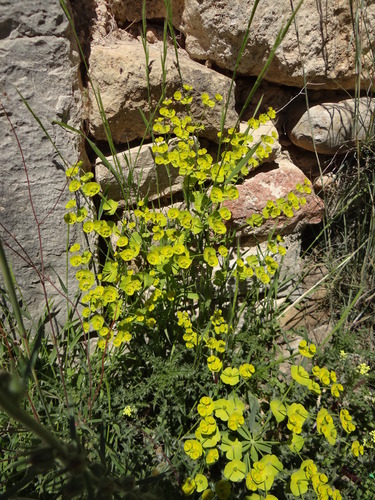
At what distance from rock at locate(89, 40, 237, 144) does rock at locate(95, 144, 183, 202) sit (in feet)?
0.37

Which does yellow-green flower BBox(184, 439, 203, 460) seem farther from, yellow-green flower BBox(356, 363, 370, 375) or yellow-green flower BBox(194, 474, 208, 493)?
yellow-green flower BBox(356, 363, 370, 375)

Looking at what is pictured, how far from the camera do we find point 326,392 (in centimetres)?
203

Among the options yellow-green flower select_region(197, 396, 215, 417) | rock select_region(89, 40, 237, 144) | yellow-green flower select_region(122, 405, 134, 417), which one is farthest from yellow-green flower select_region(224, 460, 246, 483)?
rock select_region(89, 40, 237, 144)

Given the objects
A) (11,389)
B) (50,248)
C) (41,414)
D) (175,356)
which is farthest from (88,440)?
(11,389)

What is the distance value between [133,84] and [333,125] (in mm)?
1236

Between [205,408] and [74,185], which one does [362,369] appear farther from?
[74,185]

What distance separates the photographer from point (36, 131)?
1954 millimetres

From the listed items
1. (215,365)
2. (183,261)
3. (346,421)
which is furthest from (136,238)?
(346,421)

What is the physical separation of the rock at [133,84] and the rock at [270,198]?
40 cm

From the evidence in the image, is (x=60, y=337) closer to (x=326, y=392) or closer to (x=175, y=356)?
(x=175, y=356)

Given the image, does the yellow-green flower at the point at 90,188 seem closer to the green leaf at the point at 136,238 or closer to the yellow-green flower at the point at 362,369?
the green leaf at the point at 136,238

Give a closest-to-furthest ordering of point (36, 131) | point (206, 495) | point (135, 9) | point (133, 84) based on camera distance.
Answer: point (206, 495) → point (36, 131) → point (133, 84) → point (135, 9)

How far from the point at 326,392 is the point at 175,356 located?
81 cm

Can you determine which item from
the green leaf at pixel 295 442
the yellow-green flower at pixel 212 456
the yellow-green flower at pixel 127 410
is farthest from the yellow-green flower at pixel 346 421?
the yellow-green flower at pixel 127 410
